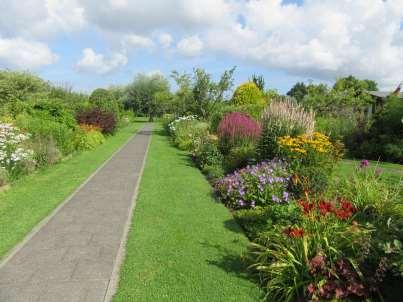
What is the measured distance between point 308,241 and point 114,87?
70498 millimetres

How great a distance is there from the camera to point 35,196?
8641 mm

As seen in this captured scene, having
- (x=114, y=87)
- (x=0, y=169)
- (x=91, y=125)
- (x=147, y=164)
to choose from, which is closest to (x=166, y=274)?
(x=0, y=169)

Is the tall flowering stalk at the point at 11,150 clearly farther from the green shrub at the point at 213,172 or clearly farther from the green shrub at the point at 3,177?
Answer: the green shrub at the point at 213,172

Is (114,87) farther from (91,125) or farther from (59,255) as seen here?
(59,255)

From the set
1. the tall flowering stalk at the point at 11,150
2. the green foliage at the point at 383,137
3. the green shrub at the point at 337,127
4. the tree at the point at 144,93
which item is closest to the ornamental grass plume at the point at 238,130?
the green shrub at the point at 337,127

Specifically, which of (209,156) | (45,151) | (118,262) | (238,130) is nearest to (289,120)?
(238,130)

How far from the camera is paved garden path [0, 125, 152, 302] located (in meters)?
4.38

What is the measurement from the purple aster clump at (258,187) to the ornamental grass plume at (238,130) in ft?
15.1

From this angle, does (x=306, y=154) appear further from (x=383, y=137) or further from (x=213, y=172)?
(x=383, y=137)

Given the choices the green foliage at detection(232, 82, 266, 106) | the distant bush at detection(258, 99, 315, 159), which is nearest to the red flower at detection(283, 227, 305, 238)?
the distant bush at detection(258, 99, 315, 159)

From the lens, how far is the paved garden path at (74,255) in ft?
14.4

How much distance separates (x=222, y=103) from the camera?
28.0m

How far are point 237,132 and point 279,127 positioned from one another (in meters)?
3.99

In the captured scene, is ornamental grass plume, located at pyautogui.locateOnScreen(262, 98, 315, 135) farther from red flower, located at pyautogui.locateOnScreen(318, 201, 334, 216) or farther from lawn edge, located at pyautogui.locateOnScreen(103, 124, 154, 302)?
red flower, located at pyautogui.locateOnScreen(318, 201, 334, 216)
